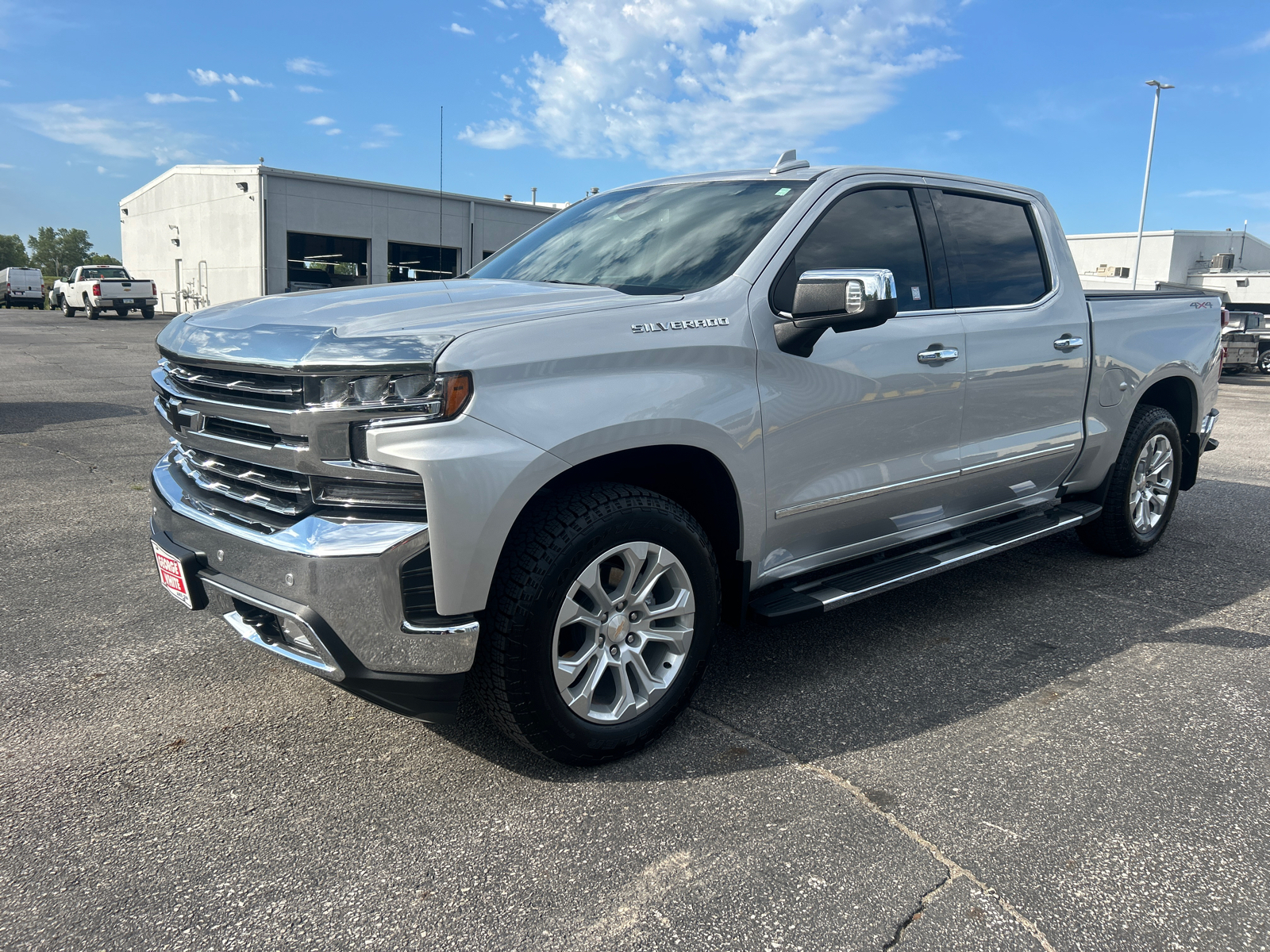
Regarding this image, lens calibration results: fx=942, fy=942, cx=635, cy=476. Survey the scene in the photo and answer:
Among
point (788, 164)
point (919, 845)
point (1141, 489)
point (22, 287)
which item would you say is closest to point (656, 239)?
point (788, 164)

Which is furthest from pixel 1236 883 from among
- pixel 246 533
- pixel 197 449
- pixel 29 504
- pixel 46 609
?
pixel 29 504

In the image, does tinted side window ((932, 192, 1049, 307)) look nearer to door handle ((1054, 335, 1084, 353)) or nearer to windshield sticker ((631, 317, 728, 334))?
door handle ((1054, 335, 1084, 353))

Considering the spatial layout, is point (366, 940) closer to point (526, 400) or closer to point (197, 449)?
point (526, 400)

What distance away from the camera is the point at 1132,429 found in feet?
16.7

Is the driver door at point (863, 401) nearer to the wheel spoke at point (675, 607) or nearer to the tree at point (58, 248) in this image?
the wheel spoke at point (675, 607)

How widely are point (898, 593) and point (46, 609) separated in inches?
155

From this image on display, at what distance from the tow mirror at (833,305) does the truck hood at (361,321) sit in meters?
0.42

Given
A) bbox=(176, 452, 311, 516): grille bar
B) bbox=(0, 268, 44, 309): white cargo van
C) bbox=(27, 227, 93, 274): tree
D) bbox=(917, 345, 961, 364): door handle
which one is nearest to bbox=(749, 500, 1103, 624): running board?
bbox=(917, 345, 961, 364): door handle

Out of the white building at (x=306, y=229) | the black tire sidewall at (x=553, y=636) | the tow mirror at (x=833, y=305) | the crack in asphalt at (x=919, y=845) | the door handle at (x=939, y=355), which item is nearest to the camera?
the crack in asphalt at (x=919, y=845)

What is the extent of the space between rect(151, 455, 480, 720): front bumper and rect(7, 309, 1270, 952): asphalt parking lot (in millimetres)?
442

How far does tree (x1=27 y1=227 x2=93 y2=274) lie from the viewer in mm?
142625

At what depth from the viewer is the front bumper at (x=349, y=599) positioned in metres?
2.42

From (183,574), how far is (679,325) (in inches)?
66.7

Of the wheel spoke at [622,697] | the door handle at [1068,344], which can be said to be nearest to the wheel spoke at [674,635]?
the wheel spoke at [622,697]
